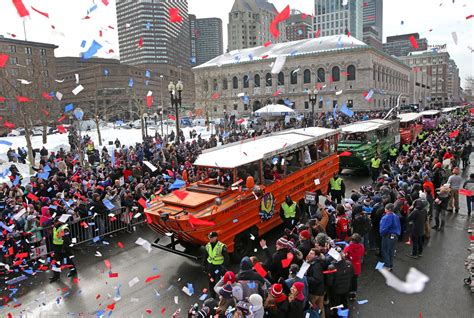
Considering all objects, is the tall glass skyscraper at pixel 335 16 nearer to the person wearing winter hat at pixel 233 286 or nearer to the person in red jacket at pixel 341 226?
the person in red jacket at pixel 341 226

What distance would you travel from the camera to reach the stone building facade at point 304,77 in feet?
221

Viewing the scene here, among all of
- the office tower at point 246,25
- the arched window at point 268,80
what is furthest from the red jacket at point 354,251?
the office tower at point 246,25

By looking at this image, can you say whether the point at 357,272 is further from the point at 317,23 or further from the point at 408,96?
the point at 317,23

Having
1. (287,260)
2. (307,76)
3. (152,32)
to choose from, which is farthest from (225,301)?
(152,32)

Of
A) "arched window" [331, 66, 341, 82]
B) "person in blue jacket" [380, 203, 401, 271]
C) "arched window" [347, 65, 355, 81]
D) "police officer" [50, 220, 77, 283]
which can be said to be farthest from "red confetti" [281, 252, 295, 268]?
"arched window" [331, 66, 341, 82]

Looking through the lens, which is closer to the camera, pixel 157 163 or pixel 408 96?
pixel 157 163

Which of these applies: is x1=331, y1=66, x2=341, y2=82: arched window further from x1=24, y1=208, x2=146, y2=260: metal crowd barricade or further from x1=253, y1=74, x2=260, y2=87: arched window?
x1=24, y1=208, x2=146, y2=260: metal crowd barricade

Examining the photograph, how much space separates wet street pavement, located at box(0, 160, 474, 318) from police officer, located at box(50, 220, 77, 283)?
0.21 meters

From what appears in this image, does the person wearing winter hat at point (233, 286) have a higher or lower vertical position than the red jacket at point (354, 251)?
higher

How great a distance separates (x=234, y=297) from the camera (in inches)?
195

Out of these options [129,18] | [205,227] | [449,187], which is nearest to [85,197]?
[205,227]

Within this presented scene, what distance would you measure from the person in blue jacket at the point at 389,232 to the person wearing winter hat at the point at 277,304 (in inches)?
154

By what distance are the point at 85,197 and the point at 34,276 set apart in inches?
140

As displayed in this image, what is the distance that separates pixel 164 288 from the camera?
7.78 meters
